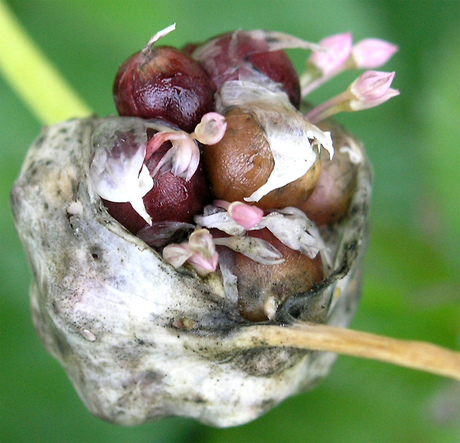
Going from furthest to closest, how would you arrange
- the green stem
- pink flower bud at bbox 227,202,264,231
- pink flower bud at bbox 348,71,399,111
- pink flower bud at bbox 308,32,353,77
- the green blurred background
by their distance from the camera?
the green blurred background → the green stem → pink flower bud at bbox 308,32,353,77 → pink flower bud at bbox 348,71,399,111 → pink flower bud at bbox 227,202,264,231

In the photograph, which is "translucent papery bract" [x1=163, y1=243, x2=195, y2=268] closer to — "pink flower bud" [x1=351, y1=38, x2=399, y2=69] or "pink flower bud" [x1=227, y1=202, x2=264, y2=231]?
"pink flower bud" [x1=227, y1=202, x2=264, y2=231]

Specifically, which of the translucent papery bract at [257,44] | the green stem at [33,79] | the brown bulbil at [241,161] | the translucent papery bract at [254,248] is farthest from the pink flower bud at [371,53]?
the green stem at [33,79]

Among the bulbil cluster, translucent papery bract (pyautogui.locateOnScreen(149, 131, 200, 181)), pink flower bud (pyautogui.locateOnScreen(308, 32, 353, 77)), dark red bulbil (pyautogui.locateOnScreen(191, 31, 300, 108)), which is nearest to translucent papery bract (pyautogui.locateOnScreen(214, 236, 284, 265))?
the bulbil cluster

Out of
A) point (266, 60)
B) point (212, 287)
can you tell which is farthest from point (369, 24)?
point (212, 287)

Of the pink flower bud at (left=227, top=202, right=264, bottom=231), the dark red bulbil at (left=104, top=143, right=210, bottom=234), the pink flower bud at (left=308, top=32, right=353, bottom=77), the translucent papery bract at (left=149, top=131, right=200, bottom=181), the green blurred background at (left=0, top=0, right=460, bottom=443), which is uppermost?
the translucent papery bract at (left=149, top=131, right=200, bottom=181)

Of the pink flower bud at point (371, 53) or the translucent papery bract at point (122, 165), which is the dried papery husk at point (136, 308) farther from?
the pink flower bud at point (371, 53)

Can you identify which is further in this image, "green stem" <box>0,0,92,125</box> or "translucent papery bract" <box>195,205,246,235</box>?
"green stem" <box>0,0,92,125</box>
